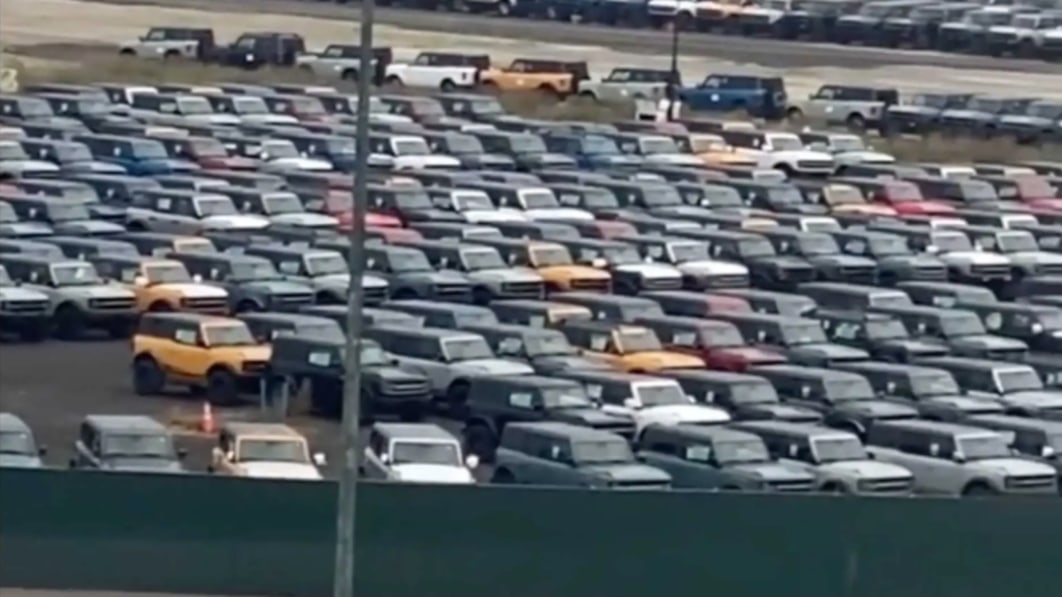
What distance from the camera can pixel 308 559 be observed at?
56.1ft

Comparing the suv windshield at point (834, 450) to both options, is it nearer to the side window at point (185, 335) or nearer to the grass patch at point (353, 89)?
the side window at point (185, 335)

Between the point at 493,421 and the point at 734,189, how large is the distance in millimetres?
14628

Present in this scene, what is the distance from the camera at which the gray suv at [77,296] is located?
28.0 m

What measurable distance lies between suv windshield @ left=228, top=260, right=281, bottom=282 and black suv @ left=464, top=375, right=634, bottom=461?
535 centimetres

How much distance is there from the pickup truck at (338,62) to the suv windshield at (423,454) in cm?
2726

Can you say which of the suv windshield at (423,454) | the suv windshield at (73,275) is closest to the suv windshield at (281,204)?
the suv windshield at (73,275)

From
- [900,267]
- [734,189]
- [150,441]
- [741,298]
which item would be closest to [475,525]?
[150,441]

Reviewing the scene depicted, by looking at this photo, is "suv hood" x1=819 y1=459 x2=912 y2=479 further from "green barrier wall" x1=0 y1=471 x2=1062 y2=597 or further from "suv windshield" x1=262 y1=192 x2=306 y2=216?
"suv windshield" x1=262 y1=192 x2=306 y2=216

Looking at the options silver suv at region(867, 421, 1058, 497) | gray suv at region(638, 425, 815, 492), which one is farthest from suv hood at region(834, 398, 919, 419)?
A: gray suv at region(638, 425, 815, 492)

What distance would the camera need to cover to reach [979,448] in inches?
907

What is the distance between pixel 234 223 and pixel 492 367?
28.8 ft

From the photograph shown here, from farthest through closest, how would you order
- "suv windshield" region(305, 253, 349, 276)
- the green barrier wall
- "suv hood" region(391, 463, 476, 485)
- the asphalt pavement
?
the asphalt pavement < "suv windshield" region(305, 253, 349, 276) < "suv hood" region(391, 463, 476, 485) < the green barrier wall

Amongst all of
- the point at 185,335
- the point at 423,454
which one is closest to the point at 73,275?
the point at 185,335

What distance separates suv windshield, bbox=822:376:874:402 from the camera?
25172 millimetres
